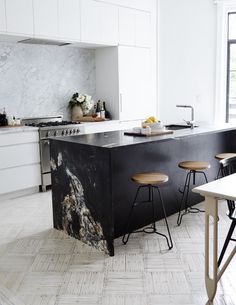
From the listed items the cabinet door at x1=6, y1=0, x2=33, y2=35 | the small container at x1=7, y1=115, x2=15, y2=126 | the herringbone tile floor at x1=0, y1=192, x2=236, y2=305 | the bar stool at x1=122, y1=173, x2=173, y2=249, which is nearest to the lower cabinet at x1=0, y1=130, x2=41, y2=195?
the small container at x1=7, y1=115, x2=15, y2=126

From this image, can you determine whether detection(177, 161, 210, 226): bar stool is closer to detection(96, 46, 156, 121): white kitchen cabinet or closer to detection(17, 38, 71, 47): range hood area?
detection(96, 46, 156, 121): white kitchen cabinet

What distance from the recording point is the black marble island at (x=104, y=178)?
303 cm

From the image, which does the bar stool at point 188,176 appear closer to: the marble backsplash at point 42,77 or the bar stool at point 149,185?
Answer: the bar stool at point 149,185

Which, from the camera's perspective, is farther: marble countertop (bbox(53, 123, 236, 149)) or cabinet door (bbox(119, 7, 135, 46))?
cabinet door (bbox(119, 7, 135, 46))

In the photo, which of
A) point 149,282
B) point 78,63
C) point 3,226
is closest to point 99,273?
point 149,282

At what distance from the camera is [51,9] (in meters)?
4.96

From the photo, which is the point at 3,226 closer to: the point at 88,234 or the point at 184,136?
the point at 88,234

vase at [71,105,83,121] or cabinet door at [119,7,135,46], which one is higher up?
cabinet door at [119,7,135,46]

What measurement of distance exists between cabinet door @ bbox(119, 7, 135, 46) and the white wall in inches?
26.0

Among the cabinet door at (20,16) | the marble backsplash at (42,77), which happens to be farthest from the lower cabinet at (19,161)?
the cabinet door at (20,16)

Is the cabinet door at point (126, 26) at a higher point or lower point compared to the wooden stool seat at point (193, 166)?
higher

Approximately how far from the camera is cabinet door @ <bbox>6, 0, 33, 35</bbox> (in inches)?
179

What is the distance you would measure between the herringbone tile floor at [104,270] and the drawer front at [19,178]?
3.07ft

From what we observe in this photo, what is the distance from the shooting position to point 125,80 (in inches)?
236
